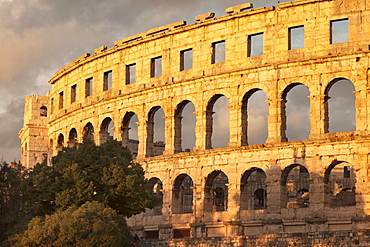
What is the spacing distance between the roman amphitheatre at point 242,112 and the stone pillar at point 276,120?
0.07 meters

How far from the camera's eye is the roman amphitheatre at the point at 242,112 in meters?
45.2

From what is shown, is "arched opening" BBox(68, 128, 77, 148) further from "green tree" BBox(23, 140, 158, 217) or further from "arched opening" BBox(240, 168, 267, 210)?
"green tree" BBox(23, 140, 158, 217)

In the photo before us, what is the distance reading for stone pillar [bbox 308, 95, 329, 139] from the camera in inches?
1820

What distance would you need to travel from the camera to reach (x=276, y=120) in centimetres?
4775

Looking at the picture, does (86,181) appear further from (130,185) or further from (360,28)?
(360,28)

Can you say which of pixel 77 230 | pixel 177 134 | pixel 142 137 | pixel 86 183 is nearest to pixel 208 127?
pixel 177 134

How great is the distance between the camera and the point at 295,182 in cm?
5956

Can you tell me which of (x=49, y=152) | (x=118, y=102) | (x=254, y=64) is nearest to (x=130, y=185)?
(x=254, y=64)

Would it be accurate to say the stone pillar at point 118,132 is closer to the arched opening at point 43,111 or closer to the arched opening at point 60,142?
the arched opening at point 60,142

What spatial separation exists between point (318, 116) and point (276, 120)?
2.54 metres

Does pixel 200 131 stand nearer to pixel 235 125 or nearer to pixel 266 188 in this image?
pixel 235 125

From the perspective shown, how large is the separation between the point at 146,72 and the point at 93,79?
601 cm

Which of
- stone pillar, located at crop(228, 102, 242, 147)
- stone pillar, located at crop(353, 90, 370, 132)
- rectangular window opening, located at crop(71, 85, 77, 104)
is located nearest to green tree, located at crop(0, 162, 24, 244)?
stone pillar, located at crop(228, 102, 242, 147)

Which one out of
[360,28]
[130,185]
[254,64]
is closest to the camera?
[130,185]
